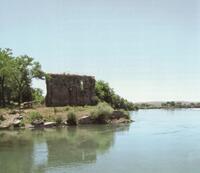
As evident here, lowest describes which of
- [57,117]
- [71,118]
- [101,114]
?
[71,118]

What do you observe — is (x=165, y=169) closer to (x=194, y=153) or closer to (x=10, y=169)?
(x=194, y=153)

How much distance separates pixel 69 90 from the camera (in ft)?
199

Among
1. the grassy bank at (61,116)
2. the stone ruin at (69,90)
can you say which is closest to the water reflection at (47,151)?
the grassy bank at (61,116)

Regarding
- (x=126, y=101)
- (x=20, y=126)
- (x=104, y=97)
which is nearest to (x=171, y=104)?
(x=126, y=101)

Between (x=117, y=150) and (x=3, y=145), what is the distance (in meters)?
9.92

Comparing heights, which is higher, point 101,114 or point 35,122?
point 101,114

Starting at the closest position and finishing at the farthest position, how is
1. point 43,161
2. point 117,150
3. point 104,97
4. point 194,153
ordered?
point 43,161 < point 194,153 < point 117,150 < point 104,97

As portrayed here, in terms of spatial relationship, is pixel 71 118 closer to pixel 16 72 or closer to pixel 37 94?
pixel 16 72

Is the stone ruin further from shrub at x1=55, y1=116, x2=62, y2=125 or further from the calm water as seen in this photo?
the calm water

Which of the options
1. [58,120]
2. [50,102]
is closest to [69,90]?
[50,102]

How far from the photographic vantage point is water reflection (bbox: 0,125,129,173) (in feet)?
70.6

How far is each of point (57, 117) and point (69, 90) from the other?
40.0 feet

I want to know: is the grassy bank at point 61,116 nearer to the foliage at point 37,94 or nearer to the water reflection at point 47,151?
the water reflection at point 47,151

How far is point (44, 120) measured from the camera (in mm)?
48344
